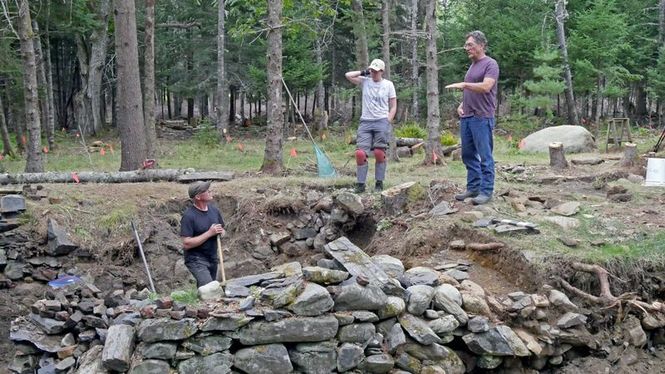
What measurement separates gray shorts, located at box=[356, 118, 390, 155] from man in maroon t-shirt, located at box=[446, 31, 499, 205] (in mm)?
1320

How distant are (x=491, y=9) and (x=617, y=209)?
20510 mm

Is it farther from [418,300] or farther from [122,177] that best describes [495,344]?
[122,177]

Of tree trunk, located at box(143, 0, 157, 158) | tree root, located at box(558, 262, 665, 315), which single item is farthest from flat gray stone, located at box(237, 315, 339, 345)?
tree trunk, located at box(143, 0, 157, 158)

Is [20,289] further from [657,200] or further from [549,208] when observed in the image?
[657,200]

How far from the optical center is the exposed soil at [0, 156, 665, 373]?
22.6ft

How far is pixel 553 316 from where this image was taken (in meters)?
6.35

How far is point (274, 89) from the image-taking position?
448 inches

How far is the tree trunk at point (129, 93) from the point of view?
39.9ft

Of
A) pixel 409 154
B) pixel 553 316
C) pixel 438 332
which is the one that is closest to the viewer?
pixel 438 332

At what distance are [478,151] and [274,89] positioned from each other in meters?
4.52

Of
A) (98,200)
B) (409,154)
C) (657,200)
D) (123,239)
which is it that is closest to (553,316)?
(657,200)

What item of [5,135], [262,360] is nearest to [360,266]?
[262,360]

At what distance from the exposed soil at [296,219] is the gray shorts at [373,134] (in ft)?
2.51

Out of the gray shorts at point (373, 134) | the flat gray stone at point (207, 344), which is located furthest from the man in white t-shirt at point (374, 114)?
the flat gray stone at point (207, 344)
